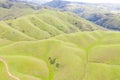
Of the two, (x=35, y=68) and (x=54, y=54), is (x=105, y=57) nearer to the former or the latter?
(x=54, y=54)

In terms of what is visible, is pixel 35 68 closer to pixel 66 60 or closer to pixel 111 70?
pixel 66 60

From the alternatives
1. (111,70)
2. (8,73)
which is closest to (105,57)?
(111,70)

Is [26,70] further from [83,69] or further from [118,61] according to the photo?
[118,61]

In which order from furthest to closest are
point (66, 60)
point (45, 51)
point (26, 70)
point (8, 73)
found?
1. point (45, 51)
2. point (66, 60)
3. point (26, 70)
4. point (8, 73)

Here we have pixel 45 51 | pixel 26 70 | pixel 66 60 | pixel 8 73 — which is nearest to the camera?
pixel 8 73

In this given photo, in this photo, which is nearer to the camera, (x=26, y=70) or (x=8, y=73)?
(x=8, y=73)

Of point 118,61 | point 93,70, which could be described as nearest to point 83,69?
point 93,70

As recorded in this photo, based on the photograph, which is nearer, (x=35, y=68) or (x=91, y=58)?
(x=35, y=68)
